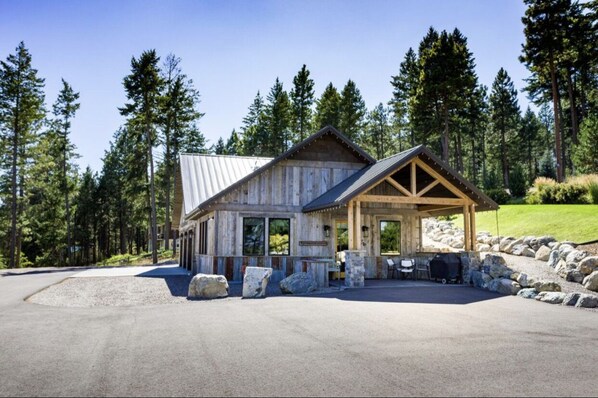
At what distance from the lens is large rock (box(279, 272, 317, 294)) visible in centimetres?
1207

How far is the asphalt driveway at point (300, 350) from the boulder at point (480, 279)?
307 centimetres

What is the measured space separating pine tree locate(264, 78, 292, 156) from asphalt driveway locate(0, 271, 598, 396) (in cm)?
3432

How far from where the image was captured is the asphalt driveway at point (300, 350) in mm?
4414

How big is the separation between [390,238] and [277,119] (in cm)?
2740

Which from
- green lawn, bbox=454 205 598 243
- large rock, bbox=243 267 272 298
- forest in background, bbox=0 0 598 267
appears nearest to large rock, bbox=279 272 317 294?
large rock, bbox=243 267 272 298

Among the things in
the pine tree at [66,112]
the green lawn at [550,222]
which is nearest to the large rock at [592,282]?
the green lawn at [550,222]

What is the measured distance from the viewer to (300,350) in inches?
228

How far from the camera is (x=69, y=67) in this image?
13.8 meters

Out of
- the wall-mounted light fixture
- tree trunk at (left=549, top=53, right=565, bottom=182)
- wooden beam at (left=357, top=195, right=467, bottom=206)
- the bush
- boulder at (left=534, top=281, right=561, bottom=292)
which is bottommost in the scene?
boulder at (left=534, top=281, right=561, bottom=292)

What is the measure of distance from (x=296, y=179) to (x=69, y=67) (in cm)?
892

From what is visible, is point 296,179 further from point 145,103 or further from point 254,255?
point 145,103

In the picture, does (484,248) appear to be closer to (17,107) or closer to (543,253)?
(543,253)

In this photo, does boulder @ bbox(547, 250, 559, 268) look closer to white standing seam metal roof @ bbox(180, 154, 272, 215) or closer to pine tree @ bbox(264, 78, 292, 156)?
white standing seam metal roof @ bbox(180, 154, 272, 215)

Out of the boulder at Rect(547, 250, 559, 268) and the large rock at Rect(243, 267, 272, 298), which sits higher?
the boulder at Rect(547, 250, 559, 268)
